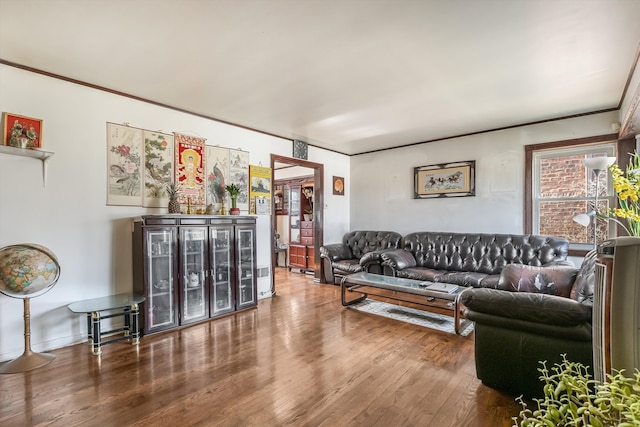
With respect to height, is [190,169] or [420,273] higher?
[190,169]

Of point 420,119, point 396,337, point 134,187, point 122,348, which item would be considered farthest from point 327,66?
point 122,348

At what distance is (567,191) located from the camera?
418 cm

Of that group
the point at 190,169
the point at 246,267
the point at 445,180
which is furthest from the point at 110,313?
the point at 445,180

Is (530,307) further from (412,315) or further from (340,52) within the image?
(340,52)

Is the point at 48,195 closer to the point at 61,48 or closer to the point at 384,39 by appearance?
the point at 61,48

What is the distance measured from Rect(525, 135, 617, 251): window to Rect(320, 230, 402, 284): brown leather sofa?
2.14m

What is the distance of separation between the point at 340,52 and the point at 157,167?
2.48 meters

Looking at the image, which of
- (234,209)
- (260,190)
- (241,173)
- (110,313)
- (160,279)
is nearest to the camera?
(110,313)

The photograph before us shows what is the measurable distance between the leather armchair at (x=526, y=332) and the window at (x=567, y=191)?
2.35 metres

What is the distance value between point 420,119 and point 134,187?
12.1 ft

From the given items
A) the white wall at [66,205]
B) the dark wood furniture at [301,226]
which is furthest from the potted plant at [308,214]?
the white wall at [66,205]

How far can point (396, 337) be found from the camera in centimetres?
313

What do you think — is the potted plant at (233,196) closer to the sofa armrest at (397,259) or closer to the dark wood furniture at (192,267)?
the dark wood furniture at (192,267)

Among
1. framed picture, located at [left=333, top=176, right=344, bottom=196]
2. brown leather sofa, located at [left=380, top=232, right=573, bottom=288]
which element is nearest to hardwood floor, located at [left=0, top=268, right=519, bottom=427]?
brown leather sofa, located at [left=380, top=232, right=573, bottom=288]
